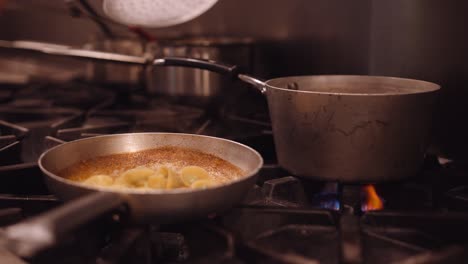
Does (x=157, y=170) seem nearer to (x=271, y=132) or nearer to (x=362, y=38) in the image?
(x=271, y=132)

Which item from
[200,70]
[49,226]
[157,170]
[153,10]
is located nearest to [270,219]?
[157,170]

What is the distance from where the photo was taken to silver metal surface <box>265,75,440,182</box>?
0.61 m

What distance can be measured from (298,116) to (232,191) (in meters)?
0.19

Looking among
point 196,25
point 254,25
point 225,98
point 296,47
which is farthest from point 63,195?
point 196,25

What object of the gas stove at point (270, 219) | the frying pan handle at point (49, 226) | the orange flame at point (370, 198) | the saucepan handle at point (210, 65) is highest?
the saucepan handle at point (210, 65)

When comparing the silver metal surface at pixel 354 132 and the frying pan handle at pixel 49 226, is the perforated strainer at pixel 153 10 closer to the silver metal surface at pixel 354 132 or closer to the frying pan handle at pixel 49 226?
the silver metal surface at pixel 354 132

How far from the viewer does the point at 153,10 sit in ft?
2.99

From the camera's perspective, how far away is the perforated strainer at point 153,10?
2.86 feet

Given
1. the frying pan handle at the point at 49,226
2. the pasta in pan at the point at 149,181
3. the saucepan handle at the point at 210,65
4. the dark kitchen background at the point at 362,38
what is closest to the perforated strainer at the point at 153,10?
the saucepan handle at the point at 210,65

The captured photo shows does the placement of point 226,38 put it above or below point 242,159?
above

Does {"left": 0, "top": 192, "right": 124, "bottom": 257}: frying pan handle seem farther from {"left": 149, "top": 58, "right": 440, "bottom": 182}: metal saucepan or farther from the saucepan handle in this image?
the saucepan handle

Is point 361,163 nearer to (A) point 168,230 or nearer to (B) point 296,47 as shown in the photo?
(A) point 168,230

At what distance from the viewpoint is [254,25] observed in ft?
4.38

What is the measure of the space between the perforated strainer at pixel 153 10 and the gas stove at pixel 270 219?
0.20 m
